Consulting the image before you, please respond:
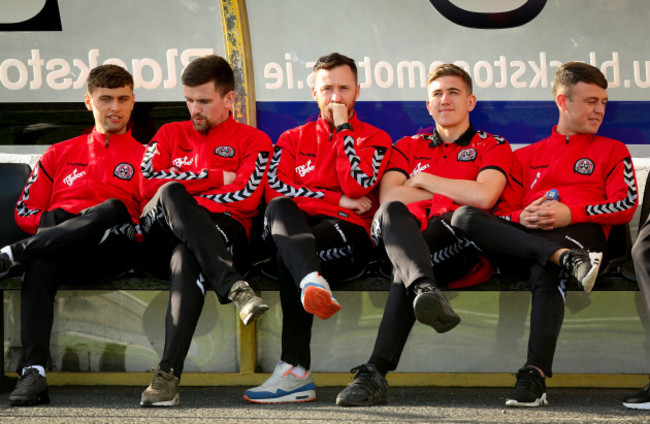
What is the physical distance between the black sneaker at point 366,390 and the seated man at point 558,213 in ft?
1.51

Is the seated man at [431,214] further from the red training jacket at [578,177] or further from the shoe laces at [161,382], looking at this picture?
the shoe laces at [161,382]

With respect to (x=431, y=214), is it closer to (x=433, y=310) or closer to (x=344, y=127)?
(x=344, y=127)

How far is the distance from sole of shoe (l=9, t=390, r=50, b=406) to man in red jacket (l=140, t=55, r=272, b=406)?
0.42 metres

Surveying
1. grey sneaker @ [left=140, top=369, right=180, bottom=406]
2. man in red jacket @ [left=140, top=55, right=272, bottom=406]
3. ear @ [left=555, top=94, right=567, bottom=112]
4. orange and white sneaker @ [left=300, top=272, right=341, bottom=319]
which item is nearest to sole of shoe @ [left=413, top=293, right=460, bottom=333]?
orange and white sneaker @ [left=300, top=272, right=341, bottom=319]

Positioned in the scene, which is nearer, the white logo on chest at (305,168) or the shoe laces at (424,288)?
the shoe laces at (424,288)

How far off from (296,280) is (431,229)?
0.61 metres

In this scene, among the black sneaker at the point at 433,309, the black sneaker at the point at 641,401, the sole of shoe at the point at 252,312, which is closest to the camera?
the black sneaker at the point at 433,309

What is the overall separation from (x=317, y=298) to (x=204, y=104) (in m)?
1.26

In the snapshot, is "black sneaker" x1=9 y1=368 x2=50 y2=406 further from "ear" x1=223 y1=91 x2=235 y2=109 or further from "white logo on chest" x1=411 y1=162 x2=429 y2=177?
"white logo on chest" x1=411 y1=162 x2=429 y2=177

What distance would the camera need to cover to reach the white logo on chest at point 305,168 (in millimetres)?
3848

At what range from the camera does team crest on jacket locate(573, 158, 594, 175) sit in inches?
145

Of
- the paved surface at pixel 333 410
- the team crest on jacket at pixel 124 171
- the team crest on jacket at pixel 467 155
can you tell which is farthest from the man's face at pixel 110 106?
the team crest on jacket at pixel 467 155

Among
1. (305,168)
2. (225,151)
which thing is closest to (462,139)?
(305,168)

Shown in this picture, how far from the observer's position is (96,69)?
405 centimetres
